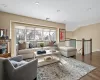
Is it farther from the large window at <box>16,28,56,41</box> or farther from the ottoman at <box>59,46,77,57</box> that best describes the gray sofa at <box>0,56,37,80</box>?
the large window at <box>16,28,56,41</box>

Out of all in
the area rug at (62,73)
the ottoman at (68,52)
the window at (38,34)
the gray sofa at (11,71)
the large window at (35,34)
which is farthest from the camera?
the window at (38,34)

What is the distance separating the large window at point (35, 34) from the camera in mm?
4898

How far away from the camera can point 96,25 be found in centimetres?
620

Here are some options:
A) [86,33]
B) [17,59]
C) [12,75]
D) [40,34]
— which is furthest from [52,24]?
[12,75]

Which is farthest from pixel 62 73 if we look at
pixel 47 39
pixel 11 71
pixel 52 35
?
pixel 52 35

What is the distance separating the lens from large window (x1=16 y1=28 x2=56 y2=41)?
4.90 meters

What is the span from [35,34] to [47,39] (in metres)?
1.07

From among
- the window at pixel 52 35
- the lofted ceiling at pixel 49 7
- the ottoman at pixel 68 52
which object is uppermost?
the lofted ceiling at pixel 49 7

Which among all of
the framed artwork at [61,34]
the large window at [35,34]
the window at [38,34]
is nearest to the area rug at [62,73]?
the large window at [35,34]

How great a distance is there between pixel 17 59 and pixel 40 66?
1092 mm

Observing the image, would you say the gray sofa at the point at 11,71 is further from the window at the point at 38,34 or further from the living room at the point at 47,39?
the window at the point at 38,34

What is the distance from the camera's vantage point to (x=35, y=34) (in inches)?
216

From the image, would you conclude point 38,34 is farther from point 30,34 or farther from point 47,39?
point 47,39

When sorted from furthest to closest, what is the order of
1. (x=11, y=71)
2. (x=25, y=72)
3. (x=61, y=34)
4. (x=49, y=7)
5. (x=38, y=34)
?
1. (x=61, y=34)
2. (x=38, y=34)
3. (x=49, y=7)
4. (x=25, y=72)
5. (x=11, y=71)
